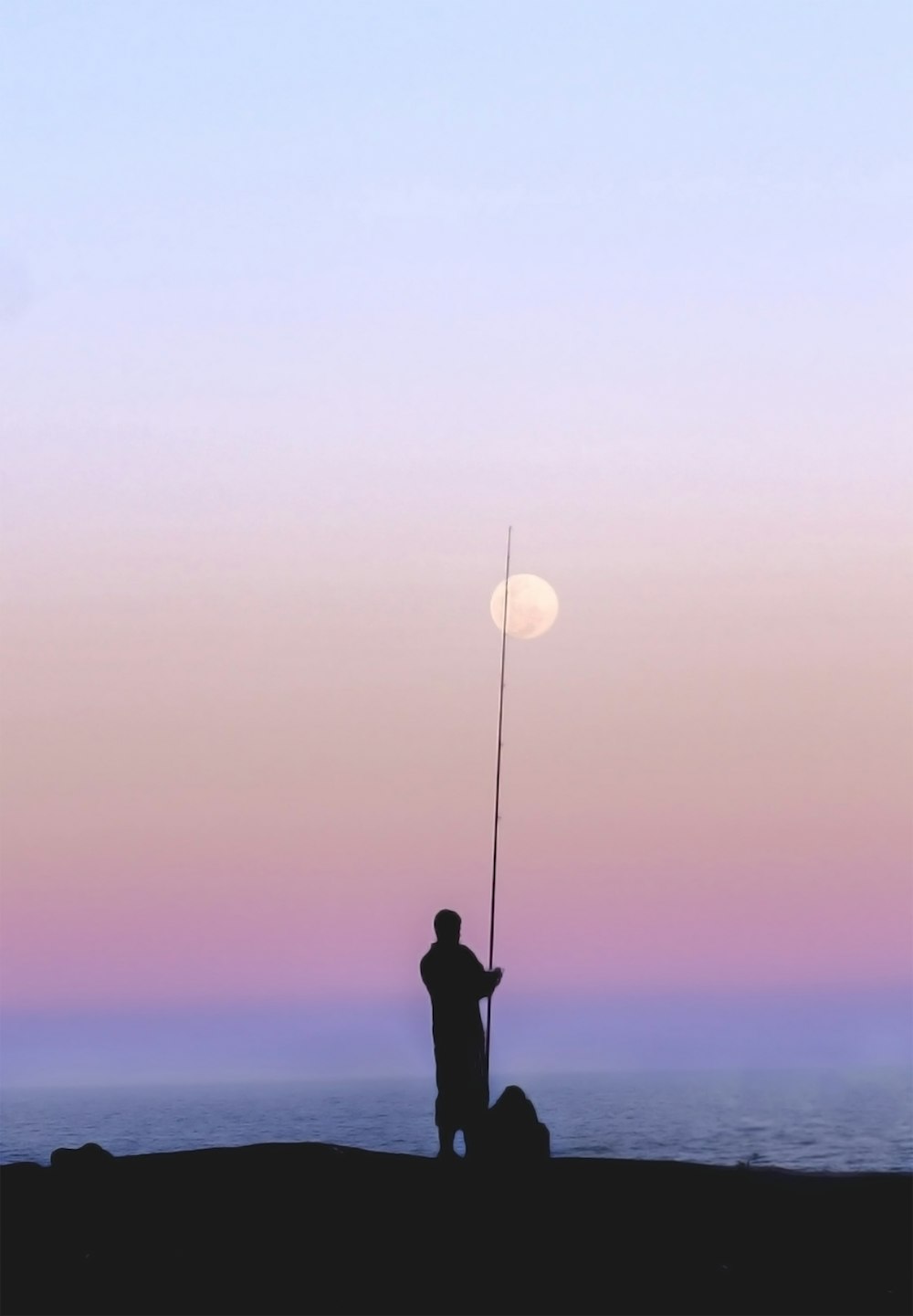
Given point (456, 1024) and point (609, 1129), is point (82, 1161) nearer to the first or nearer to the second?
point (456, 1024)

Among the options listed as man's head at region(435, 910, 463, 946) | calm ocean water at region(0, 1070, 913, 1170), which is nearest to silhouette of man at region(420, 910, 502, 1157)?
man's head at region(435, 910, 463, 946)

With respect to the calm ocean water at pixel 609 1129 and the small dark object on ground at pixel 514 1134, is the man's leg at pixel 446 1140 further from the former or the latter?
the calm ocean water at pixel 609 1129

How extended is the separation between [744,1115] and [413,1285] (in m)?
99.5

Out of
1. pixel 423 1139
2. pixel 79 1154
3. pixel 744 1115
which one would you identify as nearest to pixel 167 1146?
pixel 423 1139

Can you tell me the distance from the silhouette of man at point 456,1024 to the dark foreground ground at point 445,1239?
63 centimetres

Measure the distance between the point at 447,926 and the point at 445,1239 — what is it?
3.20m

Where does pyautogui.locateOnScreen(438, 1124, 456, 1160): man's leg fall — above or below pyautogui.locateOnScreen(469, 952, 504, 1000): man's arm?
below

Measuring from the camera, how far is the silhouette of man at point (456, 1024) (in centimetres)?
1355

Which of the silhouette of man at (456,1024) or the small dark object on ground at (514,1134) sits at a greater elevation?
the silhouette of man at (456,1024)

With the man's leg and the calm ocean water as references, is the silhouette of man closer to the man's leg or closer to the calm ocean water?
the man's leg

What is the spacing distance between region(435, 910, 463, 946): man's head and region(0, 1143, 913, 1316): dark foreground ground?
Answer: 1.68 metres

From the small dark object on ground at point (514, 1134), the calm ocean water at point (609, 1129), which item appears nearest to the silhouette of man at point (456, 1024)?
the small dark object on ground at point (514, 1134)

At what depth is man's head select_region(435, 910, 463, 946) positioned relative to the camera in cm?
1360

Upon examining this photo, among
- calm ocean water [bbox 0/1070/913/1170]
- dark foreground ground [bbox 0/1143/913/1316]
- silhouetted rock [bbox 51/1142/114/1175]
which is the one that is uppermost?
calm ocean water [bbox 0/1070/913/1170]
